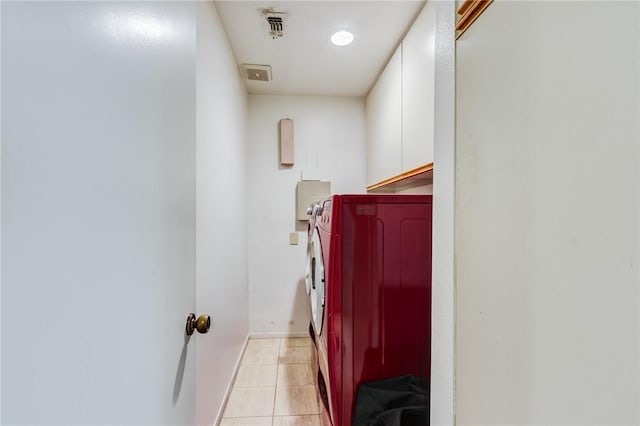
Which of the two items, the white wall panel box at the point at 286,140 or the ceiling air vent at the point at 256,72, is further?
the white wall panel box at the point at 286,140

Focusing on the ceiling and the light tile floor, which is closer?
the ceiling

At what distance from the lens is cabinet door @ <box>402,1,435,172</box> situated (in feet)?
5.04

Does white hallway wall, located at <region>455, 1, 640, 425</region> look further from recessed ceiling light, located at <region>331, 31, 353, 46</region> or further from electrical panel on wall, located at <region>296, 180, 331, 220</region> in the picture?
electrical panel on wall, located at <region>296, 180, 331, 220</region>

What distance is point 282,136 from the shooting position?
2855 mm

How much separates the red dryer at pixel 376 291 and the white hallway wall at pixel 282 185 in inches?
65.0

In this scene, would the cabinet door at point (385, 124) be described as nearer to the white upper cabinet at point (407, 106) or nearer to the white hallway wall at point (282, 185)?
the white upper cabinet at point (407, 106)

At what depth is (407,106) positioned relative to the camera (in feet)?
6.08

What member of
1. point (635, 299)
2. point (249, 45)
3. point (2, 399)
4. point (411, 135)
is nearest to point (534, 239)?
point (635, 299)

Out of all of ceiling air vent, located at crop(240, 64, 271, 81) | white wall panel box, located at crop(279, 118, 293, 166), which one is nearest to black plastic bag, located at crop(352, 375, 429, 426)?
A: white wall panel box, located at crop(279, 118, 293, 166)

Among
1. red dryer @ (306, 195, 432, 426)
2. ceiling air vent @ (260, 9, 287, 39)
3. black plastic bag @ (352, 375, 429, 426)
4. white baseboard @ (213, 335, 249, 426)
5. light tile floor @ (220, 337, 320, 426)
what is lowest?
light tile floor @ (220, 337, 320, 426)

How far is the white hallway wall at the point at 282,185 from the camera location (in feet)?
9.51

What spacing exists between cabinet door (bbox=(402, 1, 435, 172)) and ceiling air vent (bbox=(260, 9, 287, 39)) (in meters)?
0.80

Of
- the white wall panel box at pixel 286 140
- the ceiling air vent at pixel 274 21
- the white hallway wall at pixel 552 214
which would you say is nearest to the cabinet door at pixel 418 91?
the ceiling air vent at pixel 274 21

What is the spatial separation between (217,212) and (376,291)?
1.05m
